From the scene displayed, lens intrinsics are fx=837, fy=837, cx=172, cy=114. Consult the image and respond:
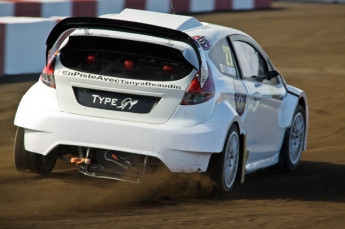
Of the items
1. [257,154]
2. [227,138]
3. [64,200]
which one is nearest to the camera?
[64,200]

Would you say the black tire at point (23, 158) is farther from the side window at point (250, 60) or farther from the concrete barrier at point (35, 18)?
the concrete barrier at point (35, 18)

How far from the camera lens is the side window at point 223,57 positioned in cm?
714

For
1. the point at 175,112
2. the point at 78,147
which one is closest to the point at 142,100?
the point at 175,112

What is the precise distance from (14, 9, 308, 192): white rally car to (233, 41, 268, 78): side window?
57 centimetres

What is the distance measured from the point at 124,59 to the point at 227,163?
4.03ft

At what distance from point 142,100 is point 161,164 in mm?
539

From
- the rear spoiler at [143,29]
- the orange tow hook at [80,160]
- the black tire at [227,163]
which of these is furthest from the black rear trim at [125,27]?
the orange tow hook at [80,160]

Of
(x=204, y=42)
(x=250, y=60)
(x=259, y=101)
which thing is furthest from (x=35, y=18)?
(x=204, y=42)

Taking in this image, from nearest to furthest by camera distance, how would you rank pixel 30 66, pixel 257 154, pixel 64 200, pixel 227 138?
pixel 64 200 → pixel 227 138 → pixel 257 154 → pixel 30 66

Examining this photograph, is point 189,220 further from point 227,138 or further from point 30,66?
point 30,66

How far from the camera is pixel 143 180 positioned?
682cm

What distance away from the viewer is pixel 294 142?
918 cm

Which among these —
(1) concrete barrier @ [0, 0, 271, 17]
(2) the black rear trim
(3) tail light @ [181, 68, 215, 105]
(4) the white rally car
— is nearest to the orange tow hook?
(4) the white rally car

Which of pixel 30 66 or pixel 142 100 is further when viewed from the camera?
pixel 30 66
